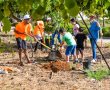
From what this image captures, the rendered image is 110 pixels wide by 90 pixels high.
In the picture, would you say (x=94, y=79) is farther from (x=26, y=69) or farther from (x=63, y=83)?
(x=26, y=69)

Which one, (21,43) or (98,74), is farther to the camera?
(21,43)

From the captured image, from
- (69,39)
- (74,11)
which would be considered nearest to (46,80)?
(69,39)

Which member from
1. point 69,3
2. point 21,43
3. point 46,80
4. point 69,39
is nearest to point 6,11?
point 69,3

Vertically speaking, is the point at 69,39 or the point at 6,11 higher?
the point at 6,11

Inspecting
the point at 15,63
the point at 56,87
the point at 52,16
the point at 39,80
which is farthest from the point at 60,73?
the point at 52,16

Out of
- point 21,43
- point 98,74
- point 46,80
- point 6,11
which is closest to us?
point 6,11

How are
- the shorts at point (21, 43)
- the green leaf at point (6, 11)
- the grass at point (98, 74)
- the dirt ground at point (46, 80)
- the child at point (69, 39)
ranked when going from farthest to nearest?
1. the shorts at point (21, 43)
2. the child at point (69, 39)
3. the grass at point (98, 74)
4. the dirt ground at point (46, 80)
5. the green leaf at point (6, 11)

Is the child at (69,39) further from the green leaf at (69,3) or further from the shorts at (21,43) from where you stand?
the green leaf at (69,3)

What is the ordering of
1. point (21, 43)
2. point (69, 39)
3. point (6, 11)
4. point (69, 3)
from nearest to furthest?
point (69, 3)
point (6, 11)
point (69, 39)
point (21, 43)

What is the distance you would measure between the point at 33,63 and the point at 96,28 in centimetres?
242

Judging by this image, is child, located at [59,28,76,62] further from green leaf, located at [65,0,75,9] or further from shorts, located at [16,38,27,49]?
green leaf, located at [65,0,75,9]

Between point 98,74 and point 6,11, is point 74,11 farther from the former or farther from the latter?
point 98,74

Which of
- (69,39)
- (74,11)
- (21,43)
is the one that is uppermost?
(74,11)

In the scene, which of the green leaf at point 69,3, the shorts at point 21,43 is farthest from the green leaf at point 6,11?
the shorts at point 21,43
